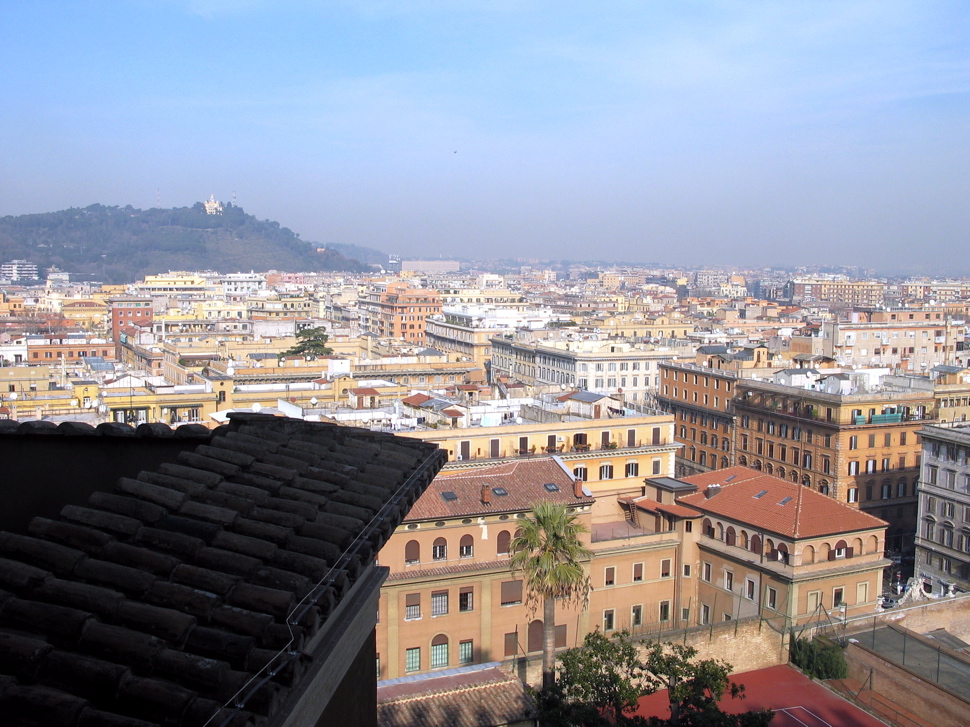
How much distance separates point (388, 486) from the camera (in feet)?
18.2

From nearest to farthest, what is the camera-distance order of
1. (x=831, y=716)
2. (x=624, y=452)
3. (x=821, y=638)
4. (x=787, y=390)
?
(x=831, y=716)
(x=821, y=638)
(x=624, y=452)
(x=787, y=390)

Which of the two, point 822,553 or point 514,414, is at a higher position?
point 514,414

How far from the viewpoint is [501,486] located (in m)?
26.0

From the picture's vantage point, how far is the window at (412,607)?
23609 mm

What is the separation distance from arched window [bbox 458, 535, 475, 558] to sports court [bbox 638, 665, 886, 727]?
576 cm

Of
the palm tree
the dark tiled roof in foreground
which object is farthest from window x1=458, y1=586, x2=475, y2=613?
the dark tiled roof in foreground

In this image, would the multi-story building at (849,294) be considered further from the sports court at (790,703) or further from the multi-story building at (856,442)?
the sports court at (790,703)

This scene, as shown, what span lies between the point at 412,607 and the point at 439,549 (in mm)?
1635

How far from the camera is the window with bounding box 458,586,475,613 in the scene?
24219 mm

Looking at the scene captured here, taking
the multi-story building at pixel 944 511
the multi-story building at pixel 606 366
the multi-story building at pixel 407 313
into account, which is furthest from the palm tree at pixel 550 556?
the multi-story building at pixel 407 313

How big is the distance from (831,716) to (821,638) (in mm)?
2752

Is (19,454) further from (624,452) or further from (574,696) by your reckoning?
(624,452)

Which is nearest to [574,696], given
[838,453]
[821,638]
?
[821,638]

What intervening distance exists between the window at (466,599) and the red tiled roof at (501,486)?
6.36 feet
